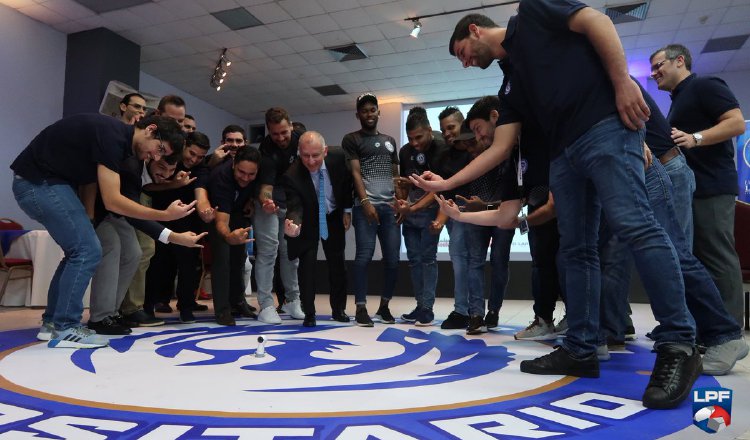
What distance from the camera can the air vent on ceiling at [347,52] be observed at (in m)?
6.85

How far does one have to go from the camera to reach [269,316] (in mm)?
3258

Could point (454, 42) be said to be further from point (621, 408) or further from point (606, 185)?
point (621, 408)

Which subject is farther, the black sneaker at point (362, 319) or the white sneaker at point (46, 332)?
the black sneaker at point (362, 319)

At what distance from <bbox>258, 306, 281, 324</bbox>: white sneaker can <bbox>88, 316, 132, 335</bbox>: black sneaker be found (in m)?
0.81

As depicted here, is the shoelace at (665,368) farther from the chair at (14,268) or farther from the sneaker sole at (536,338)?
the chair at (14,268)

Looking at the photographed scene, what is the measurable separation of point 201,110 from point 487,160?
8.12 m

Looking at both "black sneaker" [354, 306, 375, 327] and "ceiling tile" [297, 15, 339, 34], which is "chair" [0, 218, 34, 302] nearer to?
"black sneaker" [354, 306, 375, 327]

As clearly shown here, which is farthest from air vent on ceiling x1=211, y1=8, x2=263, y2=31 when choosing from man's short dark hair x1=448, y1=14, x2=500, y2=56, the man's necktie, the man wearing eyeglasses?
man's short dark hair x1=448, y1=14, x2=500, y2=56

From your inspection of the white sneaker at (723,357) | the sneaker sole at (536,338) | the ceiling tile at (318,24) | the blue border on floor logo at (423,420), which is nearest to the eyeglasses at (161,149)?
the blue border on floor logo at (423,420)

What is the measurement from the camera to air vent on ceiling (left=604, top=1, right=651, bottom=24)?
5.75m

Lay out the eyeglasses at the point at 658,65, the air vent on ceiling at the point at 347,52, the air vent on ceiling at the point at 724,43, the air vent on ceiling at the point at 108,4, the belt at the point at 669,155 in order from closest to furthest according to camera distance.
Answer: the belt at the point at 669,155 → the eyeglasses at the point at 658,65 → the air vent on ceiling at the point at 108,4 → the air vent on ceiling at the point at 724,43 → the air vent on ceiling at the point at 347,52

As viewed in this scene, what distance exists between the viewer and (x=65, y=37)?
6.47 m

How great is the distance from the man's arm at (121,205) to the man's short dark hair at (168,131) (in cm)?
29

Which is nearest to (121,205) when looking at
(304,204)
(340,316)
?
(304,204)
